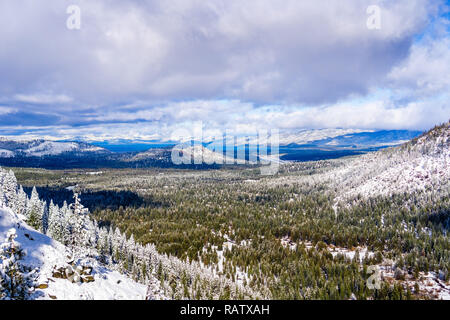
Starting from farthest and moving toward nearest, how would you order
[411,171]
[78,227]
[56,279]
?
[411,171], [78,227], [56,279]

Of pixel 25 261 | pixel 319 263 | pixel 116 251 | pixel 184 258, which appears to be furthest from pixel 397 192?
pixel 25 261

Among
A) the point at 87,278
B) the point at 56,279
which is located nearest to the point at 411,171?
the point at 87,278

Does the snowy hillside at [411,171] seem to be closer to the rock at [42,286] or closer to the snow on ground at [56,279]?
the snow on ground at [56,279]

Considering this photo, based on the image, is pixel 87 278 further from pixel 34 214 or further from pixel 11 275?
pixel 34 214

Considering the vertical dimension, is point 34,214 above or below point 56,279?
below

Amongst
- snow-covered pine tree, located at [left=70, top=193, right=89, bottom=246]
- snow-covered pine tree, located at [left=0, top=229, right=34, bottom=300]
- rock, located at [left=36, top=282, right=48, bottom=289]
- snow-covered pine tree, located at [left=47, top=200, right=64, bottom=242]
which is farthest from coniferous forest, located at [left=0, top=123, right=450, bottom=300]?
snow-covered pine tree, located at [left=0, top=229, right=34, bottom=300]

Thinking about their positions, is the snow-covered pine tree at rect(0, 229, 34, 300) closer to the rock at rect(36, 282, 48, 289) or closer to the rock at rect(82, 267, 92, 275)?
the rock at rect(36, 282, 48, 289)

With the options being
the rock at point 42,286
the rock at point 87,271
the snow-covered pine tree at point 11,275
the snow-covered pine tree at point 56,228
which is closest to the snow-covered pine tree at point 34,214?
the snow-covered pine tree at point 56,228

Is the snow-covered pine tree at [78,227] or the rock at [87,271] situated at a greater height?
the snow-covered pine tree at [78,227]
